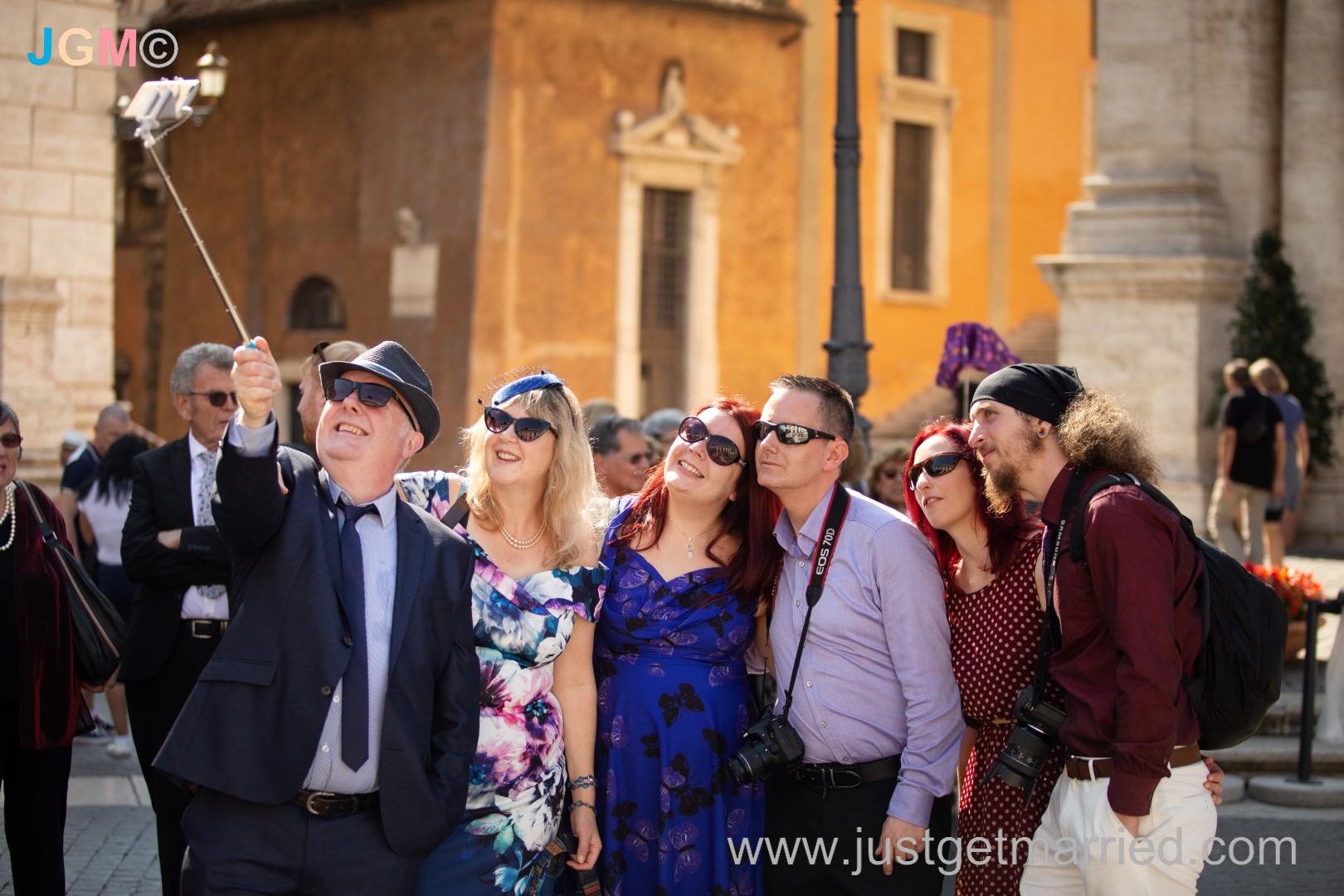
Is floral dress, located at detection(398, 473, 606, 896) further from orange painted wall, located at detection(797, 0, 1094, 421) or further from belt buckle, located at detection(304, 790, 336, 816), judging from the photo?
orange painted wall, located at detection(797, 0, 1094, 421)

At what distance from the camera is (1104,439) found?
4.12 meters

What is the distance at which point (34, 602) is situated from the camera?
535 cm

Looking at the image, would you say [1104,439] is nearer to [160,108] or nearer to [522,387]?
[522,387]

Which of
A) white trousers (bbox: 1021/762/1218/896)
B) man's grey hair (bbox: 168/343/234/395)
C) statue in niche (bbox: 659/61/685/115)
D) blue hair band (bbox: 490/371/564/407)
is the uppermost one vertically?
statue in niche (bbox: 659/61/685/115)

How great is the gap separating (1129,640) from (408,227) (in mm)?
21532

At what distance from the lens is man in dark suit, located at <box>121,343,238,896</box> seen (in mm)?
5289

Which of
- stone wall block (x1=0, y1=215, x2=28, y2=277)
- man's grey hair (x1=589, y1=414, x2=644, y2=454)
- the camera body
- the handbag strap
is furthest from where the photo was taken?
stone wall block (x1=0, y1=215, x2=28, y2=277)

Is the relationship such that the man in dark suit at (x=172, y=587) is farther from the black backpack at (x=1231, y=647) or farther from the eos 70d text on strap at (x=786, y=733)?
the black backpack at (x=1231, y=647)

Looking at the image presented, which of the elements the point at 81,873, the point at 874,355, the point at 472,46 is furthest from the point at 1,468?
the point at 874,355

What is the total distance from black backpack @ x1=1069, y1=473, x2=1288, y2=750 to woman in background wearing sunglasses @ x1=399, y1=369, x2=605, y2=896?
4.58 feet

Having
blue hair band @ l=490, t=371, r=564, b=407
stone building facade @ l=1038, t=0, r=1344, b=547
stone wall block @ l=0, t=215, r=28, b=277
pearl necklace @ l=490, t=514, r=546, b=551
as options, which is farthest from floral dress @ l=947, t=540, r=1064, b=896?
stone wall block @ l=0, t=215, r=28, b=277

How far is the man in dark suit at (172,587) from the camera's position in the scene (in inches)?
208

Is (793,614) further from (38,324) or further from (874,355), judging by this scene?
(874,355)

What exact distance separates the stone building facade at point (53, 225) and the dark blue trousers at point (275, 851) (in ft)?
27.8
